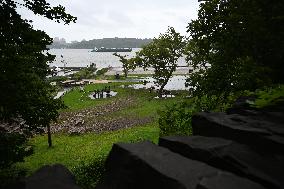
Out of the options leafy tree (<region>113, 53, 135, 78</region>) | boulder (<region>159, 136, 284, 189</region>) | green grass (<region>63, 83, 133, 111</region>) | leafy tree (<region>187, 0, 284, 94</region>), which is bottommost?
green grass (<region>63, 83, 133, 111</region>)

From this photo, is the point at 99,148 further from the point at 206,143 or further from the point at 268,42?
the point at 206,143

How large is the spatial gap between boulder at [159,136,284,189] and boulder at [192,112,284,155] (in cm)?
31

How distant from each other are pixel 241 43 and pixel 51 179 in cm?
1024

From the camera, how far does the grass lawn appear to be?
2187cm

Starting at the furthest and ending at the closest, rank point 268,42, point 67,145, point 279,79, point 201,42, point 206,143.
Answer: point 67,145 < point 201,42 < point 279,79 < point 268,42 < point 206,143

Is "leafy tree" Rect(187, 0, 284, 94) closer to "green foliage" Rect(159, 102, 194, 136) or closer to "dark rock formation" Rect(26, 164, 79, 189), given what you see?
"green foliage" Rect(159, 102, 194, 136)

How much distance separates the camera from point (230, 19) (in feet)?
49.3

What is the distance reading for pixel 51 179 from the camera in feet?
32.0

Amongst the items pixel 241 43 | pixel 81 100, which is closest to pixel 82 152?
pixel 241 43

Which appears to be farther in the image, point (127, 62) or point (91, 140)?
point (127, 62)

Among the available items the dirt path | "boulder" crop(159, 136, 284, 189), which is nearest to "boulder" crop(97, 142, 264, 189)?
"boulder" crop(159, 136, 284, 189)

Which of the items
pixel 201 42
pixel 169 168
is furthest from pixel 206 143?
pixel 201 42

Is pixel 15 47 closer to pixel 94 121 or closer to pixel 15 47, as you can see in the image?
pixel 15 47

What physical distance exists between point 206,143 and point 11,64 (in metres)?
8.06
